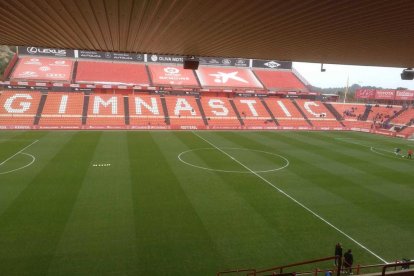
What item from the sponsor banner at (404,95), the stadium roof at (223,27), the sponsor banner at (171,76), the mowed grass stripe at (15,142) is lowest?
the mowed grass stripe at (15,142)

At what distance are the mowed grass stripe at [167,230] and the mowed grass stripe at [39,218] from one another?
3.25m

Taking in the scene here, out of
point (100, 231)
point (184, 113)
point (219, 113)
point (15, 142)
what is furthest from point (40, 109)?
point (100, 231)

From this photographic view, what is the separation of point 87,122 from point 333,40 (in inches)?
1565

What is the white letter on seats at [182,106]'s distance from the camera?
51156mm

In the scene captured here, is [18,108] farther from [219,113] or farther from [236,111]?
[236,111]

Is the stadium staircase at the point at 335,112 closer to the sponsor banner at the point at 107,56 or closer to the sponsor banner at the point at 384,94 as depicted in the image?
the sponsor banner at the point at 384,94

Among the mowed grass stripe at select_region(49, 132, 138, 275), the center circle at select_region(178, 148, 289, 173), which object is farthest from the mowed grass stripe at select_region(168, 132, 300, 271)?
the mowed grass stripe at select_region(49, 132, 138, 275)

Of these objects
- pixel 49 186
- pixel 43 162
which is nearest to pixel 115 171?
pixel 49 186

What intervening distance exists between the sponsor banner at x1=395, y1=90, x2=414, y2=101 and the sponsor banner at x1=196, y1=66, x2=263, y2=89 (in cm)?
2477

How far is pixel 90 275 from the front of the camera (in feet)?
34.4

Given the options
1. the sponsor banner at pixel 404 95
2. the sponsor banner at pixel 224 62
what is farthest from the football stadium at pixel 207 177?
the sponsor banner at pixel 224 62

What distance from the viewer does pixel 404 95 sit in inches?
2325

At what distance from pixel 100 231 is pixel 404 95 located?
61.9m

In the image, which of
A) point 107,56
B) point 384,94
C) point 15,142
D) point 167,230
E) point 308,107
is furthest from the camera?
point 107,56
